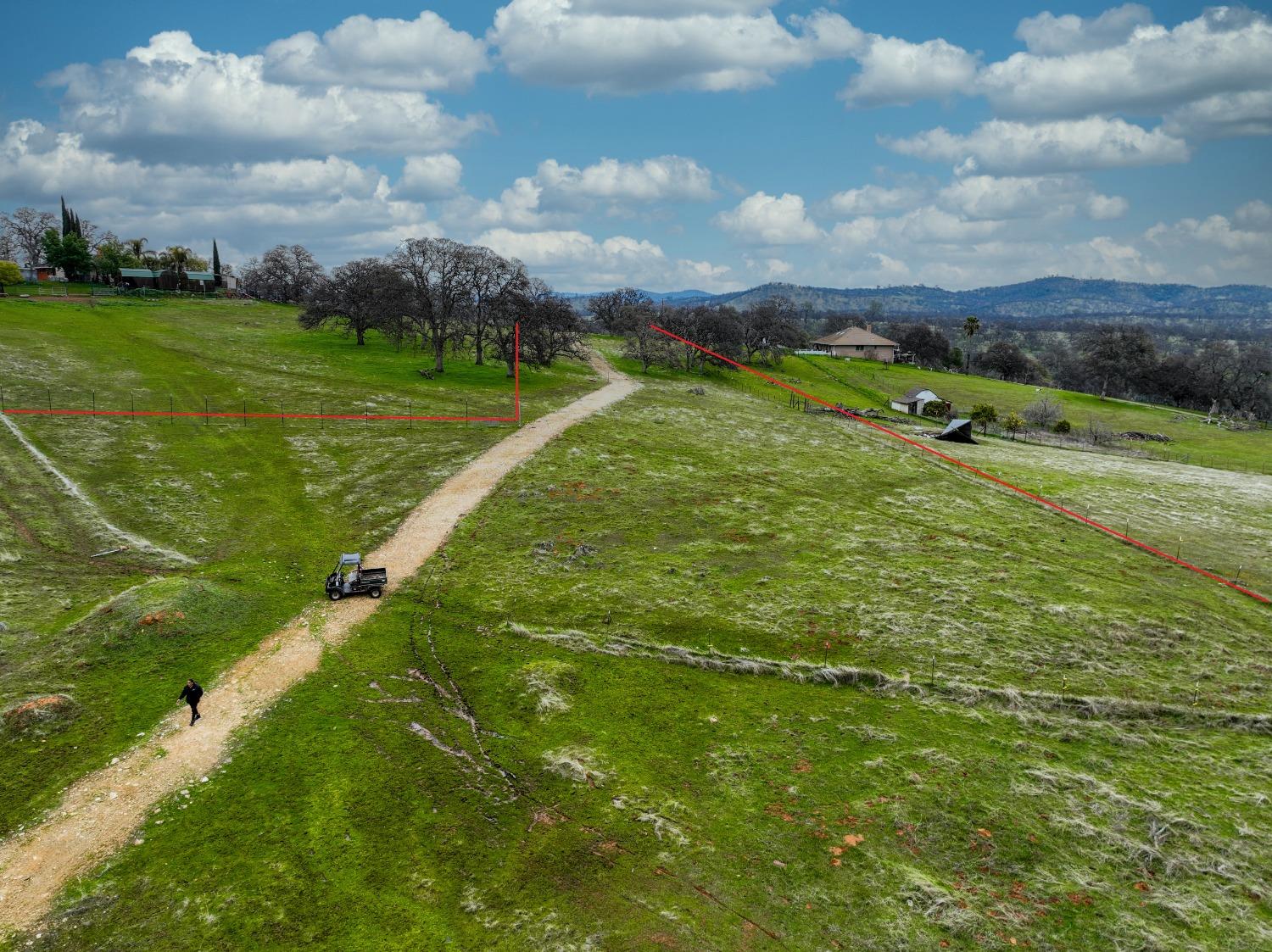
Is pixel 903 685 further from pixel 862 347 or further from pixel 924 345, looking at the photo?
pixel 924 345

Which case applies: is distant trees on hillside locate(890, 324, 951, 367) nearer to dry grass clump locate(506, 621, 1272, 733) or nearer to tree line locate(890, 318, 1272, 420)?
tree line locate(890, 318, 1272, 420)

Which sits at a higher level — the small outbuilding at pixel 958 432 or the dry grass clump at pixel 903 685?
the small outbuilding at pixel 958 432

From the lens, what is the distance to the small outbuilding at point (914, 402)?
100938mm

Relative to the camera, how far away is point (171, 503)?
4278cm

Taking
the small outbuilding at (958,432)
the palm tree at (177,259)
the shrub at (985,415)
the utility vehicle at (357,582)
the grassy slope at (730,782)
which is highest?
the palm tree at (177,259)

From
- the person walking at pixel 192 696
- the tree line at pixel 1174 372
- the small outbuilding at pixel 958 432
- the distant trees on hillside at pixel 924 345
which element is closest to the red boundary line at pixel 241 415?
the person walking at pixel 192 696

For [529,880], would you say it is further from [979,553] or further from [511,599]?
[979,553]

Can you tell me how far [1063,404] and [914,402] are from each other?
1431 inches

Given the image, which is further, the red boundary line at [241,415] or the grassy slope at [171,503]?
the red boundary line at [241,415]

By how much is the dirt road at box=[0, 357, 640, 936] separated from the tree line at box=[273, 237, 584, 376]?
5076 cm

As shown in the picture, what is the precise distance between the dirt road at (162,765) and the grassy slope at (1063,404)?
3262 inches

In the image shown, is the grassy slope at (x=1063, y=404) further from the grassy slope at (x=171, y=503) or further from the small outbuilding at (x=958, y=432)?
the grassy slope at (x=171, y=503)

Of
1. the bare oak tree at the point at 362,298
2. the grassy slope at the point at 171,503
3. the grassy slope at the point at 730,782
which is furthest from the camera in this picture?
the bare oak tree at the point at 362,298

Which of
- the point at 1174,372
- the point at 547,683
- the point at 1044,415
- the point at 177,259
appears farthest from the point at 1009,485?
the point at 177,259
